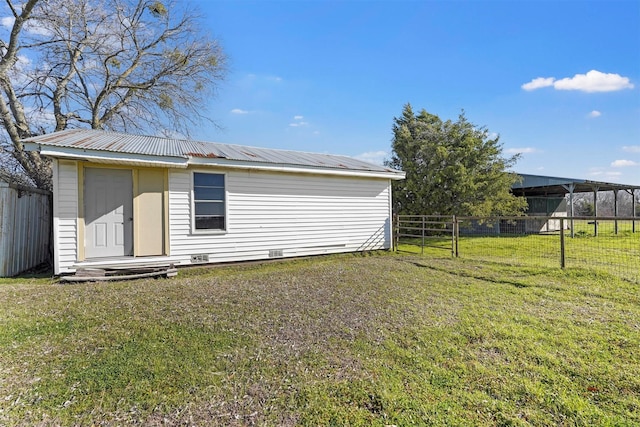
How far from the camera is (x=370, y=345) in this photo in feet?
10.3

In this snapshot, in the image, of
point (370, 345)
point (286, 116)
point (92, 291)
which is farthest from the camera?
point (286, 116)

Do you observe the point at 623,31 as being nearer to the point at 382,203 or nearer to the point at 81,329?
the point at 382,203

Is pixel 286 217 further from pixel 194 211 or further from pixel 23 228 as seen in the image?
pixel 23 228

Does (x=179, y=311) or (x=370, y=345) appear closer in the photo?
(x=370, y=345)

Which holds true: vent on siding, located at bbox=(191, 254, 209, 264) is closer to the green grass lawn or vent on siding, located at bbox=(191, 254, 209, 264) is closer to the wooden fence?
the green grass lawn

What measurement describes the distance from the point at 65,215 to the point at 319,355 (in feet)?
20.7

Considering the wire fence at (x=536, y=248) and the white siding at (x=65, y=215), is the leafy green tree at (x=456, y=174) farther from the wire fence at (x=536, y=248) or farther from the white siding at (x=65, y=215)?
the white siding at (x=65, y=215)

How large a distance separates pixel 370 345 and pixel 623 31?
11344mm

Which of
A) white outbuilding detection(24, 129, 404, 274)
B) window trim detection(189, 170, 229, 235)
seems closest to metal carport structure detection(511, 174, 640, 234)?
white outbuilding detection(24, 129, 404, 274)

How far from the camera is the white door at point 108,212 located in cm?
652

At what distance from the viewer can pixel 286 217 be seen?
→ 8570mm

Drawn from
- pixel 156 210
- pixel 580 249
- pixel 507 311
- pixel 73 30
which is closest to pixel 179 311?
pixel 156 210

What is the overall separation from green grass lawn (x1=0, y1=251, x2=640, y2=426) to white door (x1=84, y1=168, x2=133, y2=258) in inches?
55.2

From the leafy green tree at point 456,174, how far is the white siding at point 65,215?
13.7 meters
